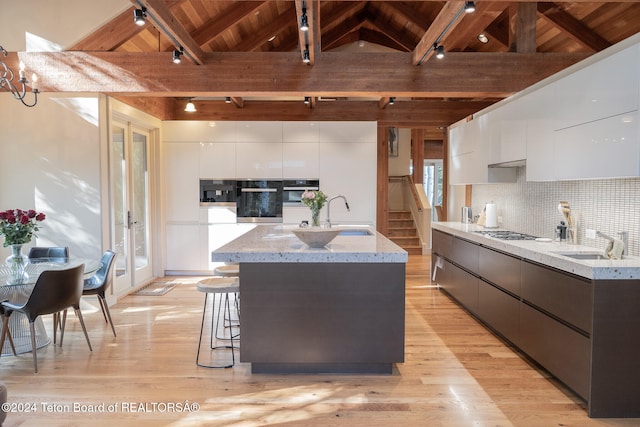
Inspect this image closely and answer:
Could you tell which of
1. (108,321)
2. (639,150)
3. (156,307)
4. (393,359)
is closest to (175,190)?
(156,307)

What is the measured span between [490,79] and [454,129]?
930 millimetres

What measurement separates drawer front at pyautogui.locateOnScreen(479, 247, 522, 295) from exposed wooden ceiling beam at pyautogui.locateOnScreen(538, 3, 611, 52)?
2.92 meters

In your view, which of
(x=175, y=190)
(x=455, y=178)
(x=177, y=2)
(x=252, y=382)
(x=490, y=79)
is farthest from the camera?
(x=175, y=190)

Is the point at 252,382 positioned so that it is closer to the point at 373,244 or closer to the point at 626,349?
the point at 373,244

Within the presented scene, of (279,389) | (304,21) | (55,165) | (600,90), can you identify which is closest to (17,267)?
(55,165)

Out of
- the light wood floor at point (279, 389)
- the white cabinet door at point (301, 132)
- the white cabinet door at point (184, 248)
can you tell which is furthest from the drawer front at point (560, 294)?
the white cabinet door at point (184, 248)

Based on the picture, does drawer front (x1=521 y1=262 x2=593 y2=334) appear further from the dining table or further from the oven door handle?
the oven door handle

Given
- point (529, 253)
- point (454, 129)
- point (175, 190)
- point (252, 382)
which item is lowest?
point (252, 382)

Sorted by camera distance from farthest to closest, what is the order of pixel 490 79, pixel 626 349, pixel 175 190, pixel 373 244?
pixel 175 190 < pixel 490 79 < pixel 373 244 < pixel 626 349

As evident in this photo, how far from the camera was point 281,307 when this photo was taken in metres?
2.82

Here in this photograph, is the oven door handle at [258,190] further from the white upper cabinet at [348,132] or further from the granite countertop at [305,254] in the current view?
the granite countertop at [305,254]

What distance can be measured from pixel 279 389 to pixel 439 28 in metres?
3.12

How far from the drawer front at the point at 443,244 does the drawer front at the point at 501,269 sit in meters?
0.93

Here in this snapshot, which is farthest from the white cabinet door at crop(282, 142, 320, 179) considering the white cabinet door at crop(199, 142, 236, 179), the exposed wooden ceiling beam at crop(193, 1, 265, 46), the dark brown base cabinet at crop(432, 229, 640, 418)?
the dark brown base cabinet at crop(432, 229, 640, 418)
